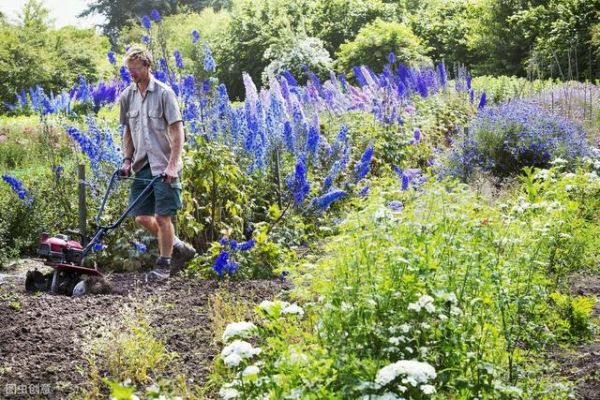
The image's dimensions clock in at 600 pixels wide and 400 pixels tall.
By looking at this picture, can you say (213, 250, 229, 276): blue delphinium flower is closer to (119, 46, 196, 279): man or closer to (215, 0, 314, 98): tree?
(119, 46, 196, 279): man

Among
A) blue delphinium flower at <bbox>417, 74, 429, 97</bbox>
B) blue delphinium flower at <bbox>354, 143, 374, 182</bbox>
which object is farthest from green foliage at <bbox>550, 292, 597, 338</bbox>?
blue delphinium flower at <bbox>417, 74, 429, 97</bbox>

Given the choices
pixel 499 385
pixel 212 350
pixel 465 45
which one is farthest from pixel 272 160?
pixel 465 45

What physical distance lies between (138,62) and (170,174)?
→ 2.67 feet

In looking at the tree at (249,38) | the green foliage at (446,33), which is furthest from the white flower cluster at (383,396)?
the green foliage at (446,33)

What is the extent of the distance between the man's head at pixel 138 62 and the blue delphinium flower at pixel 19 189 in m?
1.78

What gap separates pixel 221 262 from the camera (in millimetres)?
5527

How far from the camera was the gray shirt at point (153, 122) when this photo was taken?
232 inches

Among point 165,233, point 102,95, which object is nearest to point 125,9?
point 102,95

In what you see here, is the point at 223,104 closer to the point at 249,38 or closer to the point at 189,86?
the point at 189,86

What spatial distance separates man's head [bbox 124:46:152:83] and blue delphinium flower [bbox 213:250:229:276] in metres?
1.39

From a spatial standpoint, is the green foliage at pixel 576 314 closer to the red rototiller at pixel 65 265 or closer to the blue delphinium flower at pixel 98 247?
the red rototiller at pixel 65 265

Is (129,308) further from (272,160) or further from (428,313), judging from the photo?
(272,160)

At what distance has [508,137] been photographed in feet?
30.5

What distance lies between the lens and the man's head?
575 centimetres
